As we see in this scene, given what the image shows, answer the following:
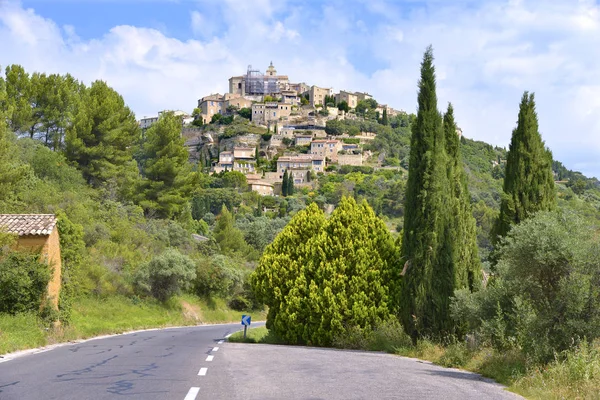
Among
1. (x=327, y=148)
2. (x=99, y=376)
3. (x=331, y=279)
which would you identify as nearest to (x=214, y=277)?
(x=331, y=279)

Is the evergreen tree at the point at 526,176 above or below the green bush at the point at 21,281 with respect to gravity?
above

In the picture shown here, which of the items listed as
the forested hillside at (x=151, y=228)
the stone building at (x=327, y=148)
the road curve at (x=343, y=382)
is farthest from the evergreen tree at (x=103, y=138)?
the stone building at (x=327, y=148)

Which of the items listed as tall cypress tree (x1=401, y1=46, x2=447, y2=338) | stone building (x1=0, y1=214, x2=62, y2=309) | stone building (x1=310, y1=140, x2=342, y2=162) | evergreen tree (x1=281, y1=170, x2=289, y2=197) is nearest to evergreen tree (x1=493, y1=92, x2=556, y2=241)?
tall cypress tree (x1=401, y1=46, x2=447, y2=338)

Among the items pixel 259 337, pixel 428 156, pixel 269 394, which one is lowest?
pixel 259 337

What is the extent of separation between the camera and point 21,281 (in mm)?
19422

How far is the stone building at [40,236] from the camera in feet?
67.5

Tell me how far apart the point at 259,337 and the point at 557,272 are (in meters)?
16.3

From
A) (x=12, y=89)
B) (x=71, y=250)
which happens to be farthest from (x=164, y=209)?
(x=71, y=250)

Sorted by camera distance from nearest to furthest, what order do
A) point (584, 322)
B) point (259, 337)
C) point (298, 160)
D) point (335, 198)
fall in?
point (584, 322) → point (259, 337) → point (335, 198) → point (298, 160)

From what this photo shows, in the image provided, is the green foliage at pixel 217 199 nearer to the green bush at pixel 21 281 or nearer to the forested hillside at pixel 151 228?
the forested hillside at pixel 151 228

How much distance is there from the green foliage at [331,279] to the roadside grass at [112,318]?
7193 mm

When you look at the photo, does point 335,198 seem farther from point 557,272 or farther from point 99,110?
point 557,272

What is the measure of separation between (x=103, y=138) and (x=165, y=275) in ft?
52.4

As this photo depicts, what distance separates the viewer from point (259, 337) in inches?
1069
